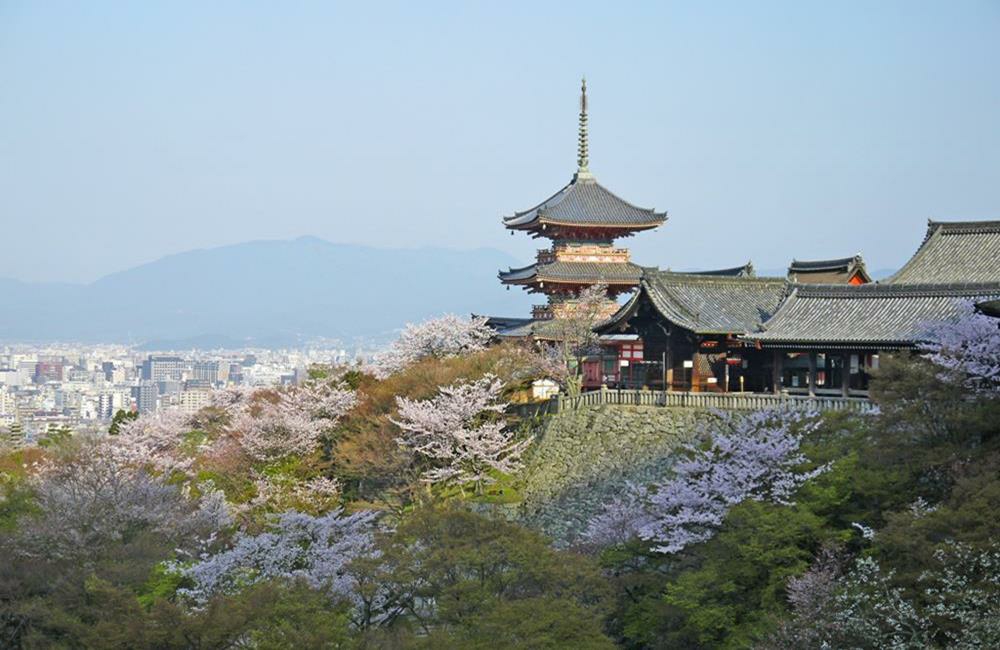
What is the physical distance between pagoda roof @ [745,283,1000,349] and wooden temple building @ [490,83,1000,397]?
25mm

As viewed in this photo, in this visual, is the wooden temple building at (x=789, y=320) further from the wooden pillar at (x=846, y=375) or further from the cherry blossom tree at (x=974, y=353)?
the cherry blossom tree at (x=974, y=353)

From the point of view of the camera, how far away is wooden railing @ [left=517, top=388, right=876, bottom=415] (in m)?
26.7

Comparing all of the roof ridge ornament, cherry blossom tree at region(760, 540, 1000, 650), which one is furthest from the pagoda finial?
cherry blossom tree at region(760, 540, 1000, 650)

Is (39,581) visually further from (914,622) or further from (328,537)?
(914,622)

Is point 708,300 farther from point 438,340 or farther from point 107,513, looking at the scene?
point 107,513

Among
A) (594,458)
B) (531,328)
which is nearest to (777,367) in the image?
(594,458)

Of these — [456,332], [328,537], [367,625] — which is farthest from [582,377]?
[367,625]

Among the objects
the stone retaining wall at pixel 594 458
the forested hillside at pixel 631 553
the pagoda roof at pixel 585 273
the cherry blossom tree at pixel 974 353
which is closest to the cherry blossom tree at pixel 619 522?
the forested hillside at pixel 631 553

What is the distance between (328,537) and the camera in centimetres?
2211

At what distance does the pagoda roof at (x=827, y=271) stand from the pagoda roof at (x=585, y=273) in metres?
4.84

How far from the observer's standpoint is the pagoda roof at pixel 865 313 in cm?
2698

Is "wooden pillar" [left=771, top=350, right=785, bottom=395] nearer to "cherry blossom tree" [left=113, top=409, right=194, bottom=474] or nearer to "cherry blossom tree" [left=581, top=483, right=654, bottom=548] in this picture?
"cherry blossom tree" [left=581, top=483, right=654, bottom=548]

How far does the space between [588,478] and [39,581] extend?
12.6 meters

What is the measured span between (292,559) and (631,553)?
586 cm
